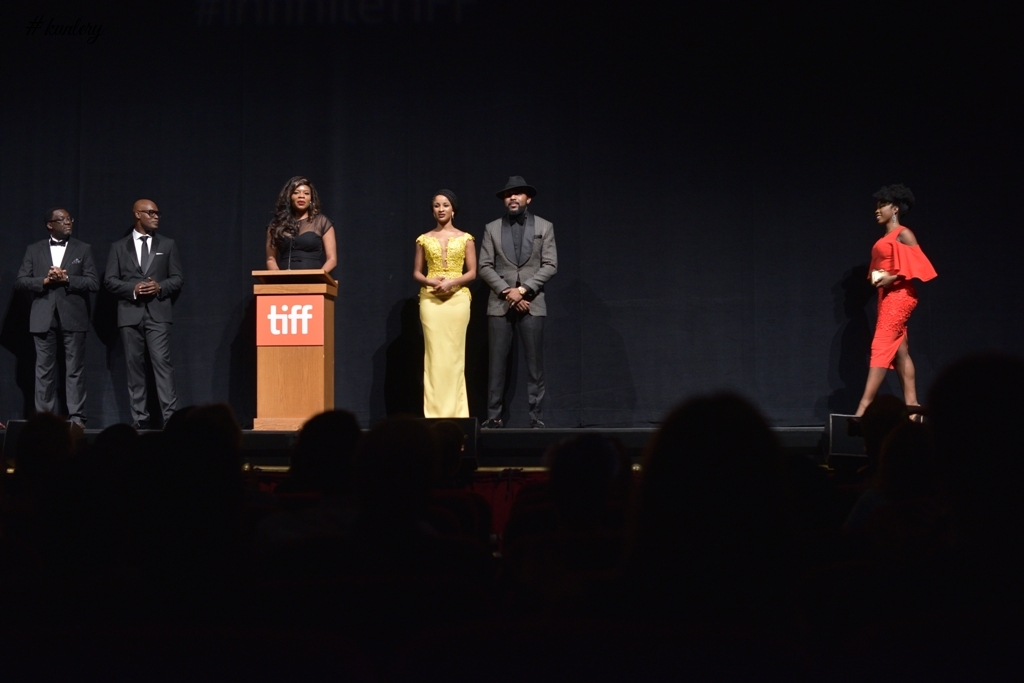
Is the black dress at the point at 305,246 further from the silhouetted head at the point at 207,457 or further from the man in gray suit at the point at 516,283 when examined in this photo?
the silhouetted head at the point at 207,457

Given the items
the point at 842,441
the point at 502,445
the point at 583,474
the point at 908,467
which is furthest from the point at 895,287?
the point at 583,474

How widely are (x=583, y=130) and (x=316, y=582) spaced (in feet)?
20.0

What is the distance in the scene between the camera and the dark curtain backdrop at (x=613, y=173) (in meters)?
6.69


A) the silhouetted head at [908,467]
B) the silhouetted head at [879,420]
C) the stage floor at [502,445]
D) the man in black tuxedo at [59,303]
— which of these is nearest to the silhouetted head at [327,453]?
the silhouetted head at [908,467]

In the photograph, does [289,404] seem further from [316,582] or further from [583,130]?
[316,582]

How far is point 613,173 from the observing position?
6.79 meters

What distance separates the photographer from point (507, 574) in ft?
4.80

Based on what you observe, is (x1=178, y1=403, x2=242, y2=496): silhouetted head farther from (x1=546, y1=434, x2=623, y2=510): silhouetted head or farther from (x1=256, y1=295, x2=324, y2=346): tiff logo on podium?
(x1=256, y1=295, x2=324, y2=346): tiff logo on podium

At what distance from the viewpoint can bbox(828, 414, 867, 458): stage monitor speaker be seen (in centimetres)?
495

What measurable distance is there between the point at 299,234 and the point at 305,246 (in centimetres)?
10

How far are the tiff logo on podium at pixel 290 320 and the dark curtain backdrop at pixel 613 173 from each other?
1.29 m

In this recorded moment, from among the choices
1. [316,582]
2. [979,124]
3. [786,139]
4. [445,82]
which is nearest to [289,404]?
[445,82]

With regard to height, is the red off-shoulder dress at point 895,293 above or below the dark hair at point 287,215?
below

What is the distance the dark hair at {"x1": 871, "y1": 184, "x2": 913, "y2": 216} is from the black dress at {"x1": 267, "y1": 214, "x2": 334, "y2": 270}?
377 centimetres
